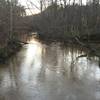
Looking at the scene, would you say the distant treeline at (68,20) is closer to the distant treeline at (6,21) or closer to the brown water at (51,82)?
the distant treeline at (6,21)

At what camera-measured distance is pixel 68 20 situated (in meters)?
33.7

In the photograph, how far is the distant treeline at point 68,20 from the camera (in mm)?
30703

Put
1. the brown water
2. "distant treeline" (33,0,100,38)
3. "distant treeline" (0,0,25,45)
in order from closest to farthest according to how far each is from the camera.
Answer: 1. the brown water
2. "distant treeline" (0,0,25,45)
3. "distant treeline" (33,0,100,38)

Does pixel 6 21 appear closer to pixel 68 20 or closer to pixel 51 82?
pixel 51 82

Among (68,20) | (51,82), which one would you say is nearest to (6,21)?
(51,82)

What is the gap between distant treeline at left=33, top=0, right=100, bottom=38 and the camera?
30.7 m

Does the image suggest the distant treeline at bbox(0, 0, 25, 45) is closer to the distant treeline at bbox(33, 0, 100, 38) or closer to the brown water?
the brown water

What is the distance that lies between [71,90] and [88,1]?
2805 centimetres

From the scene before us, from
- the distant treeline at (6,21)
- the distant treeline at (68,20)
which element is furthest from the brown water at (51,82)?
the distant treeline at (68,20)

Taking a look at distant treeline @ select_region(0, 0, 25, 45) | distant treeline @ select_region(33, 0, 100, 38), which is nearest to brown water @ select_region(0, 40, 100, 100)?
distant treeline @ select_region(0, 0, 25, 45)

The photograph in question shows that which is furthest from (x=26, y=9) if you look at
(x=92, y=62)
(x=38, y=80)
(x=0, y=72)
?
(x=38, y=80)

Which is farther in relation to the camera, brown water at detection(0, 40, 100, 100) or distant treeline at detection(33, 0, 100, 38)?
distant treeline at detection(33, 0, 100, 38)

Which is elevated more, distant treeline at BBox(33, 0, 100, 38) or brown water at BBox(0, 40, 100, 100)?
distant treeline at BBox(33, 0, 100, 38)

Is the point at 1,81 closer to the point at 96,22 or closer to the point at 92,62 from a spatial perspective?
the point at 92,62
